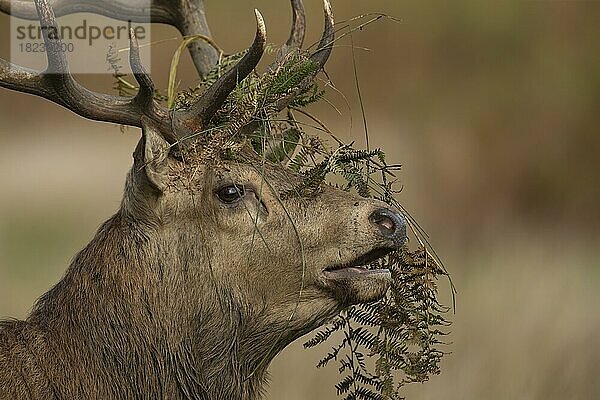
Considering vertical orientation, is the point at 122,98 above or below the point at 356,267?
above

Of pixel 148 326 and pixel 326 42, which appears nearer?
pixel 148 326

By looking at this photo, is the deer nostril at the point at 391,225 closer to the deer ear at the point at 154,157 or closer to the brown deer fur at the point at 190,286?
the brown deer fur at the point at 190,286

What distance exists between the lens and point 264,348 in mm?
5227

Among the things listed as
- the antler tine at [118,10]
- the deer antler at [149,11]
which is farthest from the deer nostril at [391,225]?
the antler tine at [118,10]

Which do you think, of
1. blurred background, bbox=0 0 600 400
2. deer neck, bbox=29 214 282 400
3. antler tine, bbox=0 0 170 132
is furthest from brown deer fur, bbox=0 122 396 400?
blurred background, bbox=0 0 600 400

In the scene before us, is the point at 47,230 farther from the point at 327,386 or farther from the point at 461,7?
the point at 461,7

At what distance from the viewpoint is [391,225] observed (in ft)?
16.4

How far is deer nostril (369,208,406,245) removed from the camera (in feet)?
16.4

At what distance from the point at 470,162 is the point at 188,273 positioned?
8.63 meters

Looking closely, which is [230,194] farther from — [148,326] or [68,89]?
[68,89]

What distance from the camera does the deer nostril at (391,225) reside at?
16.4 feet

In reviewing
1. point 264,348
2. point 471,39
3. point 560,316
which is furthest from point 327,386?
point 471,39
